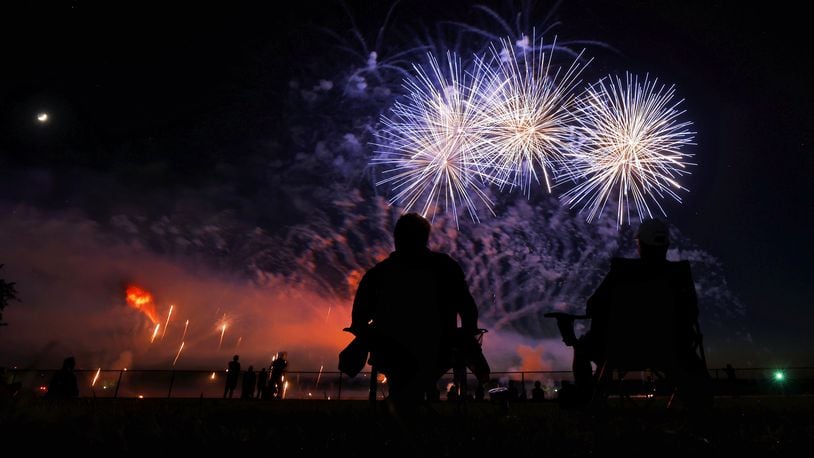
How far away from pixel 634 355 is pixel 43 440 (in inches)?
164

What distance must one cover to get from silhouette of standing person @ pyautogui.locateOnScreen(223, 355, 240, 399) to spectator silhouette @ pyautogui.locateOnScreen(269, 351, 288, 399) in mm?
1437

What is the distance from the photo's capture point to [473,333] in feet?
12.3

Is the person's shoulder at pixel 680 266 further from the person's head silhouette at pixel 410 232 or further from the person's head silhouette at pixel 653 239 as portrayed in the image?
the person's head silhouette at pixel 410 232

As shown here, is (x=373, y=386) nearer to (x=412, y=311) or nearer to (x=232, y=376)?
(x=412, y=311)

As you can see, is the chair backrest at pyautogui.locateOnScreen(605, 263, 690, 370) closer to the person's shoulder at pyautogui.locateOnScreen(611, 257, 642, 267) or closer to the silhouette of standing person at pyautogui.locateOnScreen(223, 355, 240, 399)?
the person's shoulder at pyautogui.locateOnScreen(611, 257, 642, 267)

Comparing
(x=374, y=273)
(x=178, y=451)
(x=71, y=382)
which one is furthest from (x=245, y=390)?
(x=178, y=451)

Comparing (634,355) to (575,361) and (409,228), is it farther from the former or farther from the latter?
(409,228)

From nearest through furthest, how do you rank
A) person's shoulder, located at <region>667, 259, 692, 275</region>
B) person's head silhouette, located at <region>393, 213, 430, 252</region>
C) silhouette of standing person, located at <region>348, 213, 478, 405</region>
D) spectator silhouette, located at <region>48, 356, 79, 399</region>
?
silhouette of standing person, located at <region>348, 213, 478, 405</region> → person's head silhouette, located at <region>393, 213, 430, 252</region> → person's shoulder, located at <region>667, 259, 692, 275</region> → spectator silhouette, located at <region>48, 356, 79, 399</region>

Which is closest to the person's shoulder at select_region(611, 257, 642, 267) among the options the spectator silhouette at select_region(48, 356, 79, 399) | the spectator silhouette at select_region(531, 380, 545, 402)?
the spectator silhouette at select_region(48, 356, 79, 399)

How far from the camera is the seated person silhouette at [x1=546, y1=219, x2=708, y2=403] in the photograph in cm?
394

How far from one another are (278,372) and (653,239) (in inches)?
678

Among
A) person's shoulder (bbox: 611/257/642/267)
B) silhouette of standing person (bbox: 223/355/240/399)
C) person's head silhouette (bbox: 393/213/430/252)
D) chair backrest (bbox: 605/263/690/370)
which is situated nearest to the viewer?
person's head silhouette (bbox: 393/213/430/252)

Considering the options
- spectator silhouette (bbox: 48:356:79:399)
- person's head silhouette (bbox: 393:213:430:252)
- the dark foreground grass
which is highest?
person's head silhouette (bbox: 393:213:430:252)

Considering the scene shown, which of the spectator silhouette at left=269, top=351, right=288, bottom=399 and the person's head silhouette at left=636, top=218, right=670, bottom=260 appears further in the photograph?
the spectator silhouette at left=269, top=351, right=288, bottom=399
